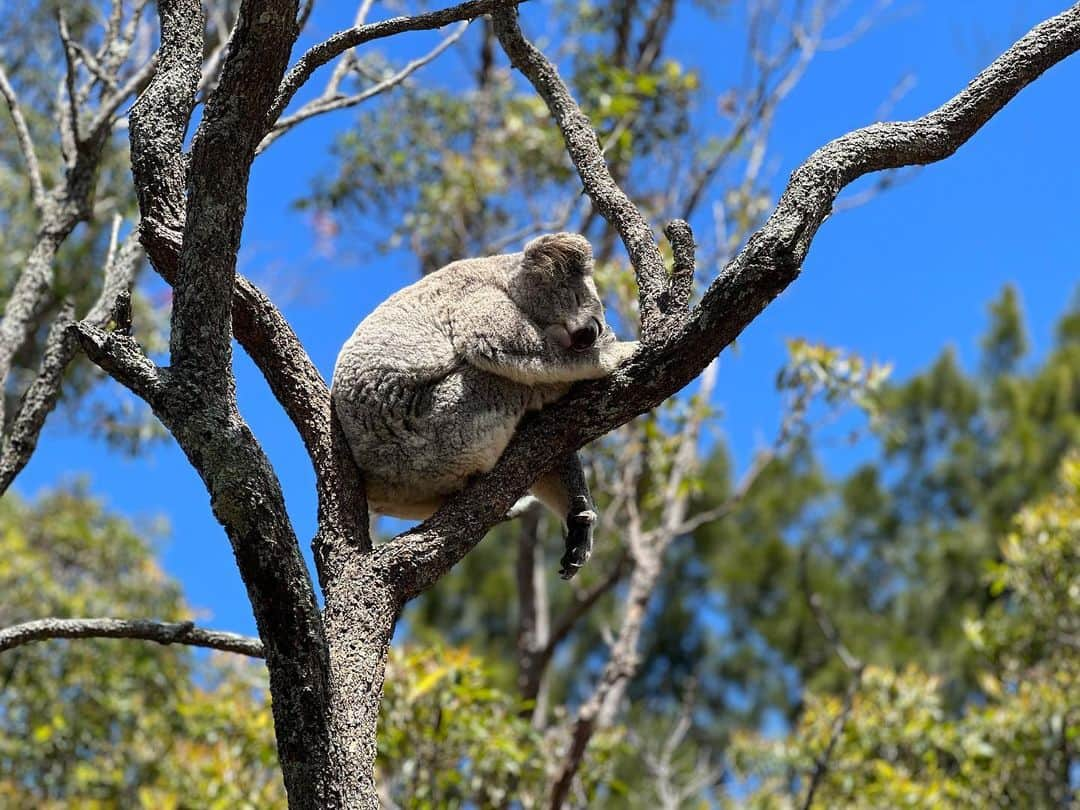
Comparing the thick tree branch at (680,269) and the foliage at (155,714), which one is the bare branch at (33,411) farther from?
the foliage at (155,714)

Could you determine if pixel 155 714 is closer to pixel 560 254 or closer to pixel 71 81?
pixel 71 81

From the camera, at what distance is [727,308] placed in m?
3.63

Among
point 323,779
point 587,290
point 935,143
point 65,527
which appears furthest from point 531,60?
point 65,527

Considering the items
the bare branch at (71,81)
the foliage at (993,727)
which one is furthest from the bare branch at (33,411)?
the foliage at (993,727)

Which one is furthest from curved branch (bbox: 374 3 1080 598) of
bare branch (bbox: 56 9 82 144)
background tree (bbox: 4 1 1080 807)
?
bare branch (bbox: 56 9 82 144)

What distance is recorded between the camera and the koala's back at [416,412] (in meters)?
4.23

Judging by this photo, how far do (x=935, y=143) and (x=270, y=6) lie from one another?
81.7 inches

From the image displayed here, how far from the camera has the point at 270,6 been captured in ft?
10.7

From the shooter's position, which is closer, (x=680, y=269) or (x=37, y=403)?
(x=680, y=269)

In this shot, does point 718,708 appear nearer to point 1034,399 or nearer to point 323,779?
point 1034,399

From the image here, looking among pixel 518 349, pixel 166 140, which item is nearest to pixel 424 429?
pixel 518 349

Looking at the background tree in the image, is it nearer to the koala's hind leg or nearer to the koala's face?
the koala's face

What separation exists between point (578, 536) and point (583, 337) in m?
0.71

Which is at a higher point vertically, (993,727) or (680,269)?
(680,269)
